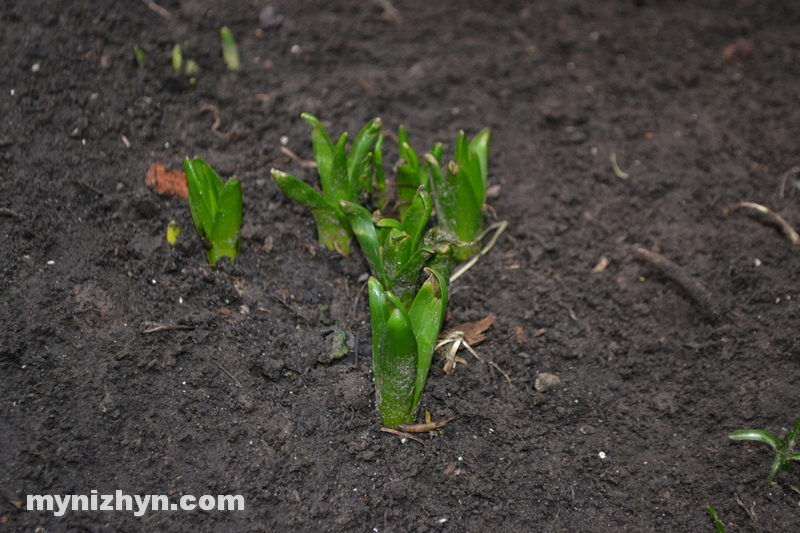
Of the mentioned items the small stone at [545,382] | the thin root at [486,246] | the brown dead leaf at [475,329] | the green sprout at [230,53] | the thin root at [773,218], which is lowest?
the small stone at [545,382]

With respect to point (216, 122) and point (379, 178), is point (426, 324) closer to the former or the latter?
point (379, 178)

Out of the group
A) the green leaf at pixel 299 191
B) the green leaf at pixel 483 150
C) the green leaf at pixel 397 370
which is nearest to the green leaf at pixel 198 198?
the green leaf at pixel 299 191

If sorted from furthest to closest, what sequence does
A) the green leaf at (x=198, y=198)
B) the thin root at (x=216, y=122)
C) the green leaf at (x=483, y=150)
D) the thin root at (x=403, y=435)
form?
the thin root at (x=216, y=122) < the green leaf at (x=483, y=150) < the green leaf at (x=198, y=198) < the thin root at (x=403, y=435)

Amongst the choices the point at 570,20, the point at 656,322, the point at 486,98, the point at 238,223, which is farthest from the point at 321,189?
the point at 570,20

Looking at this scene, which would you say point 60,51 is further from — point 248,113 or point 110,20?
point 248,113

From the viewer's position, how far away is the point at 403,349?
1.79 meters

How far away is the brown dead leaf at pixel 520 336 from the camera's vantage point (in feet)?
7.13

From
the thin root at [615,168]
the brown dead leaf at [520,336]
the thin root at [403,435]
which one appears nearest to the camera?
the thin root at [403,435]

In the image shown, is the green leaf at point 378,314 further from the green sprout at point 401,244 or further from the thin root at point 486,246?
the thin root at point 486,246

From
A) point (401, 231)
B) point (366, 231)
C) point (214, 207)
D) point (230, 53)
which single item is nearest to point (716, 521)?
point (401, 231)

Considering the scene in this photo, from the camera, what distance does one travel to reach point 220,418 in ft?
6.27

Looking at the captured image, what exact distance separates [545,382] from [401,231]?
2.22 feet

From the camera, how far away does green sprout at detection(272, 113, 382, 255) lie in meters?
2.19

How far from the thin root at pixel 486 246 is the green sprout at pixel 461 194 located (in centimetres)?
2
